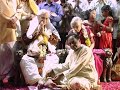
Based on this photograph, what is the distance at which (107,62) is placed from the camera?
18.4 feet

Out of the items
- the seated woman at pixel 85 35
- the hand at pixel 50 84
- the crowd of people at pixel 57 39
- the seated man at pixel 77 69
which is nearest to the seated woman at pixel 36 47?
the crowd of people at pixel 57 39

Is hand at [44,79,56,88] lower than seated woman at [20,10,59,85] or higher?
lower

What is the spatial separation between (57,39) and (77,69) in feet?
4.76

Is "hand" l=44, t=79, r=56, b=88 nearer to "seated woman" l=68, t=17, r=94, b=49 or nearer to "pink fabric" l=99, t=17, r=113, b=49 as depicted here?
"seated woman" l=68, t=17, r=94, b=49

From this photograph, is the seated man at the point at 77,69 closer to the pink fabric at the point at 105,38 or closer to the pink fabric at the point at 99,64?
the pink fabric at the point at 99,64

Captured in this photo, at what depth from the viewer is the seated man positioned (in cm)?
426

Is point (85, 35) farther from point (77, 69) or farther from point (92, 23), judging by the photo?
point (77, 69)

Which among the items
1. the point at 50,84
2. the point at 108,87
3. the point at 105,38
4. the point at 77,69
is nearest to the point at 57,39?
the point at 105,38

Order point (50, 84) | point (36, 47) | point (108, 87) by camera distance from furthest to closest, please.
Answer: point (36, 47) < point (108, 87) < point (50, 84)

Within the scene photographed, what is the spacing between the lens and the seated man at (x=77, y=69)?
426cm

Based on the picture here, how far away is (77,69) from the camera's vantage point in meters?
4.32

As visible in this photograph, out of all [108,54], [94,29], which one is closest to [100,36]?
[94,29]

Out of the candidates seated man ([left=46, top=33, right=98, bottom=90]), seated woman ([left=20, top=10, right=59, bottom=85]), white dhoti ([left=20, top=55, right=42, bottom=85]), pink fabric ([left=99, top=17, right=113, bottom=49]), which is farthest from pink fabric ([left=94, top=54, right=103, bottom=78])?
seated man ([left=46, top=33, right=98, bottom=90])

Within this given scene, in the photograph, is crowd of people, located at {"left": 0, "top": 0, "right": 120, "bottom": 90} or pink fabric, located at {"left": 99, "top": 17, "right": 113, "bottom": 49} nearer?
crowd of people, located at {"left": 0, "top": 0, "right": 120, "bottom": 90}
